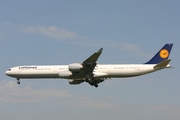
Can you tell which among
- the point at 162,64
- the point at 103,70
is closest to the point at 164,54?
the point at 162,64

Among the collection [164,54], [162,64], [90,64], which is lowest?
[162,64]

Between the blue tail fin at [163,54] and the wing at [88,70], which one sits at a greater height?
the blue tail fin at [163,54]

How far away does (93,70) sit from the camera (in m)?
64.4

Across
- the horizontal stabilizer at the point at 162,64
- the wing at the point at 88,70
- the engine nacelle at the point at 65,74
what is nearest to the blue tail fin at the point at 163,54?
the horizontal stabilizer at the point at 162,64

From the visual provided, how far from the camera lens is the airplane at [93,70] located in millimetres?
62188

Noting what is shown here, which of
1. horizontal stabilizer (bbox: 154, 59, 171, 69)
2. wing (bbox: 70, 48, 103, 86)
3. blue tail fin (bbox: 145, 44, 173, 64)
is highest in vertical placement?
blue tail fin (bbox: 145, 44, 173, 64)

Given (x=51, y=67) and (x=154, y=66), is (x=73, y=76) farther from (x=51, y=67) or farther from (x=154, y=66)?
(x=154, y=66)

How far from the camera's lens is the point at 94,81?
67.7m

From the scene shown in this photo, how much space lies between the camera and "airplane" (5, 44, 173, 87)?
62.2 m

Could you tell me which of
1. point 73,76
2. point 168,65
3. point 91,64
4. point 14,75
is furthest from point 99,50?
point 14,75

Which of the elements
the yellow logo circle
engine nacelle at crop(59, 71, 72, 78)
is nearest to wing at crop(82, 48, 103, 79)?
engine nacelle at crop(59, 71, 72, 78)

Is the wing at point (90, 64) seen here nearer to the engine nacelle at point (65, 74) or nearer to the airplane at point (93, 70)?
the airplane at point (93, 70)

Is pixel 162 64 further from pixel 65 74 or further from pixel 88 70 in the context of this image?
pixel 65 74

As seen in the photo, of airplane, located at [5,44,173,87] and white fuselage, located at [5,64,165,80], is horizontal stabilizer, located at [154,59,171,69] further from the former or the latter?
white fuselage, located at [5,64,165,80]
